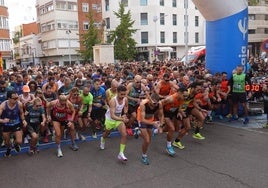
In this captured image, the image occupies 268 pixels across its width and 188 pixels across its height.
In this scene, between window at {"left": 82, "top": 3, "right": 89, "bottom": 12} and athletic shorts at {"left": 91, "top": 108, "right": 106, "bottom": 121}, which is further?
window at {"left": 82, "top": 3, "right": 89, "bottom": 12}

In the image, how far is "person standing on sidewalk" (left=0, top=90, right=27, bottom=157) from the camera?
24.2 feet

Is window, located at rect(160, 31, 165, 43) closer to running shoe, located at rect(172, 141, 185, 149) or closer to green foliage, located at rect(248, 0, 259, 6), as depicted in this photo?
green foliage, located at rect(248, 0, 259, 6)

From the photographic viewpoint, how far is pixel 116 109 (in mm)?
7148

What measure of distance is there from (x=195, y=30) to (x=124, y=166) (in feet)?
158

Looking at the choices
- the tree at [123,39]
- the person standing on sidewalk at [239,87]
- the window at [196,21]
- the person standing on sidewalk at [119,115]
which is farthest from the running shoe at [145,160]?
the window at [196,21]

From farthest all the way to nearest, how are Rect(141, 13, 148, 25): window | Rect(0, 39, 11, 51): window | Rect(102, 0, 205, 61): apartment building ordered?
Rect(141, 13, 148, 25): window → Rect(102, 0, 205, 61): apartment building → Rect(0, 39, 11, 51): window

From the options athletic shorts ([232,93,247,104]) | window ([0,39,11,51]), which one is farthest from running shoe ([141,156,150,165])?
window ([0,39,11,51])

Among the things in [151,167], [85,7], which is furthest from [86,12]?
[151,167]

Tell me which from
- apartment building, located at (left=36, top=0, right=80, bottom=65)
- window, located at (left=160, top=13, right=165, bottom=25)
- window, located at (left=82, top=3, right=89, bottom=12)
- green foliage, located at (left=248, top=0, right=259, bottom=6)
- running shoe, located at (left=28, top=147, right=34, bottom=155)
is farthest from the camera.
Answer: green foliage, located at (left=248, top=0, right=259, bottom=6)

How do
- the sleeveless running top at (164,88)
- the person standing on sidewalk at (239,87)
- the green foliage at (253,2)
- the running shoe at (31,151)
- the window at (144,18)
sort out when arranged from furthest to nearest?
1. the green foliage at (253,2)
2. the window at (144,18)
3. the person standing on sidewalk at (239,87)
4. the sleeveless running top at (164,88)
5. the running shoe at (31,151)

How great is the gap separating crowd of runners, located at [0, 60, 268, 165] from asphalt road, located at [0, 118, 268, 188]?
0.98 feet

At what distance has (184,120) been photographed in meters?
8.03

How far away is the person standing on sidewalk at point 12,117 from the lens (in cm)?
739

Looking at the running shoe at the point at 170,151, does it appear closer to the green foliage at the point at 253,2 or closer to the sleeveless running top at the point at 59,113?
the sleeveless running top at the point at 59,113
